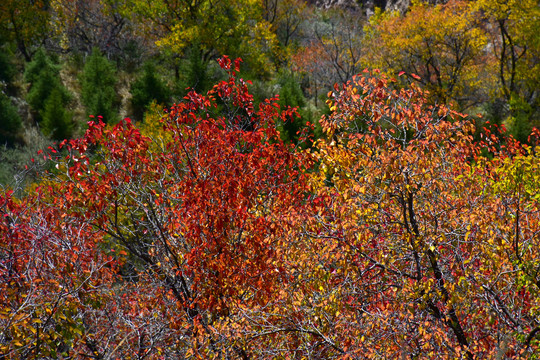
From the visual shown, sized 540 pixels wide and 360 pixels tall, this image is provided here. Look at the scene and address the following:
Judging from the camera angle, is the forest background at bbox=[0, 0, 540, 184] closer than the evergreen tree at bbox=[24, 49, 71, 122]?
Yes

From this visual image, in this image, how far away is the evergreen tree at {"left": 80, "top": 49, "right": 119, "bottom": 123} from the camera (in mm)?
23047

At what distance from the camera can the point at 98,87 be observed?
25.4 m

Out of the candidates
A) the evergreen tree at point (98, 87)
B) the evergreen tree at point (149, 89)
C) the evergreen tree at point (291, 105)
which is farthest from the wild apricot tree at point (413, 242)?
the evergreen tree at point (149, 89)

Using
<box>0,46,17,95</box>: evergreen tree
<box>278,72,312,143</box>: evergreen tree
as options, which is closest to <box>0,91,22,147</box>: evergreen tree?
<box>0,46,17,95</box>: evergreen tree

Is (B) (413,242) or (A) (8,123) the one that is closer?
(B) (413,242)

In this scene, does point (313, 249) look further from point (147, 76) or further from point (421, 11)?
point (421, 11)

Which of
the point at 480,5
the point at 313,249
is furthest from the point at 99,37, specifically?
the point at 313,249

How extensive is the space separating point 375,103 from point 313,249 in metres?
2.18

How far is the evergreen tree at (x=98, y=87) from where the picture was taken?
2305 cm

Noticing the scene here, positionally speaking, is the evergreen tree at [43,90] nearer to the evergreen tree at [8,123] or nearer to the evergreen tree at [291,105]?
the evergreen tree at [8,123]

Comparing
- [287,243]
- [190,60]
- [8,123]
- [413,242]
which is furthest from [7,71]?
[413,242]

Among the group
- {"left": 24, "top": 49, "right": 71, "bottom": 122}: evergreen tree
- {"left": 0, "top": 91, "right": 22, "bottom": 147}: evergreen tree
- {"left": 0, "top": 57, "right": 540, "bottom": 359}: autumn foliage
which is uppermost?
{"left": 0, "top": 57, "right": 540, "bottom": 359}: autumn foliage

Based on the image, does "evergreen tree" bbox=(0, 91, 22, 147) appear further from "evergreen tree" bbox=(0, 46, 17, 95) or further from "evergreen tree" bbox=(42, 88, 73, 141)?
"evergreen tree" bbox=(0, 46, 17, 95)

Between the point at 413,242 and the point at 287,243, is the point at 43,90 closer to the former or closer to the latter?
the point at 287,243
